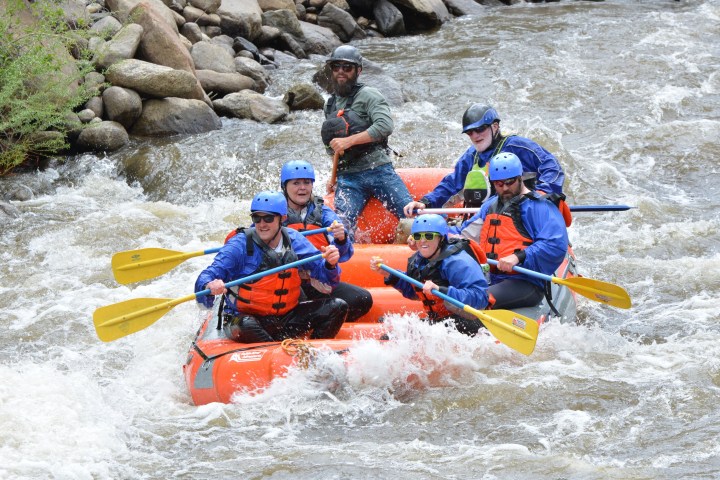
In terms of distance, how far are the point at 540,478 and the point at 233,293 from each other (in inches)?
89.6

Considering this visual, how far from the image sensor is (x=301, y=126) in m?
12.3

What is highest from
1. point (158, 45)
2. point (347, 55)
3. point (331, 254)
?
point (347, 55)

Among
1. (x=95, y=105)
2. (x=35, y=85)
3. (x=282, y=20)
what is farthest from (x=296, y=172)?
(x=282, y=20)

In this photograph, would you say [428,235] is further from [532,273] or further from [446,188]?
[446,188]

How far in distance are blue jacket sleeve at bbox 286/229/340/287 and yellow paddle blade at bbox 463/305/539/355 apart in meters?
0.89

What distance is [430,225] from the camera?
621cm

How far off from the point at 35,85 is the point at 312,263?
19.1ft

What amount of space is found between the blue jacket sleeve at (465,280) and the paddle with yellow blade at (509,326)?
89 millimetres

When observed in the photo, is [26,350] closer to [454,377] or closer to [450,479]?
[454,377]

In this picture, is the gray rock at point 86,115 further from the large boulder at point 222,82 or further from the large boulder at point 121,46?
the large boulder at point 222,82

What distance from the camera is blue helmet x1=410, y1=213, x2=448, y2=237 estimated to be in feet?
20.4

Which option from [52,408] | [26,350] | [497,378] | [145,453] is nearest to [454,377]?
[497,378]

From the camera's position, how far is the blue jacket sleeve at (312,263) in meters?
6.28

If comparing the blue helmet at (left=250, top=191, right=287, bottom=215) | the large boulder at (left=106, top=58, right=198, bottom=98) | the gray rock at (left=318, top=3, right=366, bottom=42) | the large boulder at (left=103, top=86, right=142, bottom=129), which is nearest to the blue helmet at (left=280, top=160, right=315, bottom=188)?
the blue helmet at (left=250, top=191, right=287, bottom=215)
